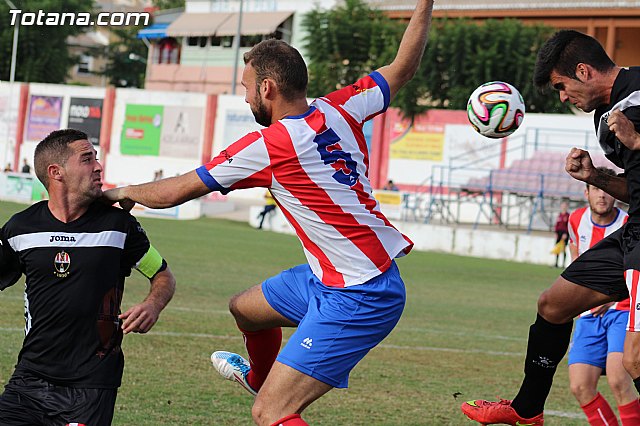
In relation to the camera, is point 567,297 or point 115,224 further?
point 567,297

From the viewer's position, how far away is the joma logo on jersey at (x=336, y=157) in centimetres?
491

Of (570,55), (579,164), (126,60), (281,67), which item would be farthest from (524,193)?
(126,60)

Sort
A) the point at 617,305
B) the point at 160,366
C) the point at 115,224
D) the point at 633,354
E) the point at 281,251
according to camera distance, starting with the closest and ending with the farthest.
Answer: the point at 115,224 < the point at 633,354 < the point at 617,305 < the point at 160,366 < the point at 281,251

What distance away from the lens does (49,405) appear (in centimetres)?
458

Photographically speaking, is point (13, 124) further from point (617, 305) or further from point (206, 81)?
point (617, 305)

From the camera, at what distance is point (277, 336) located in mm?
5898

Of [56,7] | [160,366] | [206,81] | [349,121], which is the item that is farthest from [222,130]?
[349,121]

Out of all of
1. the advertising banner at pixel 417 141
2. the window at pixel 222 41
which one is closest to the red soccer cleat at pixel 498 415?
the advertising banner at pixel 417 141

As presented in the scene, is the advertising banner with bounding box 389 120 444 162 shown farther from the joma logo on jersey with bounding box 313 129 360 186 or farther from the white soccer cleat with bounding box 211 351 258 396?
the joma logo on jersey with bounding box 313 129 360 186

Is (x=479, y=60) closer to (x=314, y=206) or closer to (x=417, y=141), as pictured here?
(x=417, y=141)

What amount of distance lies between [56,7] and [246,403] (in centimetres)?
6172

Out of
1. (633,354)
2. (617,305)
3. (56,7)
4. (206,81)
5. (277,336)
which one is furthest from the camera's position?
(56,7)

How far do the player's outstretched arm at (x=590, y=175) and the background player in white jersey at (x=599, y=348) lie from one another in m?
1.18

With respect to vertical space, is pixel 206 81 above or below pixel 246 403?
above
